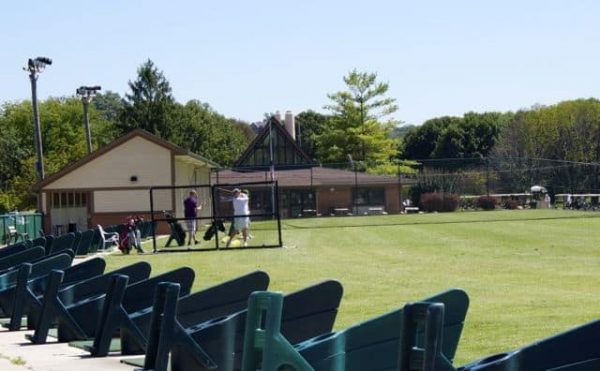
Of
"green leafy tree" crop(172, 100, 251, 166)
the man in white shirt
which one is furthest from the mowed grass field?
"green leafy tree" crop(172, 100, 251, 166)

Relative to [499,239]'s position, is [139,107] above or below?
above

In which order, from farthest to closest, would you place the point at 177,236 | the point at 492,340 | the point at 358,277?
the point at 177,236
the point at 358,277
the point at 492,340

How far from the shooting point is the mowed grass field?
13.0 m

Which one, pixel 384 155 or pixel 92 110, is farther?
pixel 92 110

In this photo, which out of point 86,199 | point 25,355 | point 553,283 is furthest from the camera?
point 86,199

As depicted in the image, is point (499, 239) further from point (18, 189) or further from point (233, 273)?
point (18, 189)

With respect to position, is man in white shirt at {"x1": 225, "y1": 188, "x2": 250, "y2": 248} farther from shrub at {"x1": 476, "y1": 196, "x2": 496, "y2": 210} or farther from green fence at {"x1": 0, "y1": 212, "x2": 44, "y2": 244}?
shrub at {"x1": 476, "y1": 196, "x2": 496, "y2": 210}

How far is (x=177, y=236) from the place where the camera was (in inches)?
1449

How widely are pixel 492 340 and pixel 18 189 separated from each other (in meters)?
83.9

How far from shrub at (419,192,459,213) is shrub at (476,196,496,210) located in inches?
61.2

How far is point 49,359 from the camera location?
39.1 ft

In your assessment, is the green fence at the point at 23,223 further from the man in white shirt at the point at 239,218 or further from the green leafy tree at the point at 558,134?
the green leafy tree at the point at 558,134

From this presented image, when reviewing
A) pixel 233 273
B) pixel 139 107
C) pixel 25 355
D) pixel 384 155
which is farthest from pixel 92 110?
pixel 25 355

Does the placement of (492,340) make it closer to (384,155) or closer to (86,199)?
(86,199)
